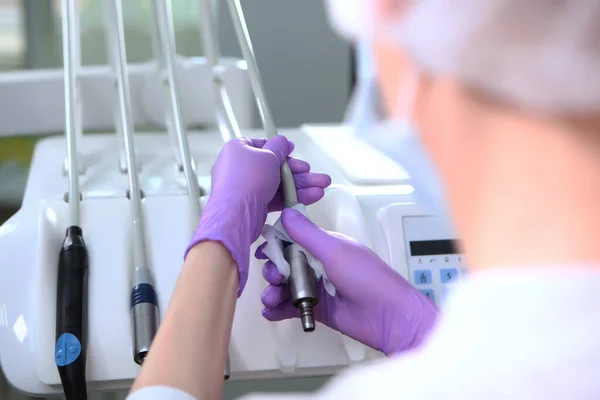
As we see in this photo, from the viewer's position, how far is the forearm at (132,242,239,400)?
579 millimetres

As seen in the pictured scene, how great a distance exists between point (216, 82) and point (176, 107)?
0.69ft

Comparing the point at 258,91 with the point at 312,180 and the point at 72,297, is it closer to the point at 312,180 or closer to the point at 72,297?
the point at 312,180

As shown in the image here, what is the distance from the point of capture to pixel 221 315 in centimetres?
65

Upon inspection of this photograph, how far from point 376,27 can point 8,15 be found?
209cm

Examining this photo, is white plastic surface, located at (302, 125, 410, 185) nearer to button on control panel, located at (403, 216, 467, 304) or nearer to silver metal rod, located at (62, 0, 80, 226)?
button on control panel, located at (403, 216, 467, 304)

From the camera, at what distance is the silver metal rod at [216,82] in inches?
39.4

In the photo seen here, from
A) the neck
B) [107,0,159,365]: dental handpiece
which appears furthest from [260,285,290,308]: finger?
the neck

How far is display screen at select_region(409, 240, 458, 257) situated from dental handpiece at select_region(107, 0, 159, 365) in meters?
0.29

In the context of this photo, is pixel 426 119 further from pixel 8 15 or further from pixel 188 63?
pixel 8 15

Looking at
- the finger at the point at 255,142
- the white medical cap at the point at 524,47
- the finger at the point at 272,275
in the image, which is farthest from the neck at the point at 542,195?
the finger at the point at 255,142

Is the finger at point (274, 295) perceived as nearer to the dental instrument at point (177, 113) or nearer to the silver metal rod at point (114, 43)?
the dental instrument at point (177, 113)

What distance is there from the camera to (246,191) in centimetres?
77

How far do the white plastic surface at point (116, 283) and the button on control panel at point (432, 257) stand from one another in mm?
34

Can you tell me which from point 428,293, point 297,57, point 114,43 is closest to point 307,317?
point 428,293
